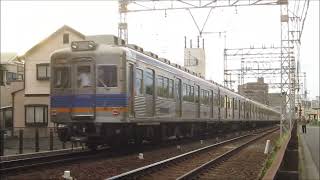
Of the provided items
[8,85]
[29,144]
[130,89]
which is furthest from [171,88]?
[8,85]

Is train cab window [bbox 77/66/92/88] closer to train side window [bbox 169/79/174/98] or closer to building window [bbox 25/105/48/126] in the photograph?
train side window [bbox 169/79/174/98]

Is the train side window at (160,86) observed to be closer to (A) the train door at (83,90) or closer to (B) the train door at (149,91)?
(B) the train door at (149,91)

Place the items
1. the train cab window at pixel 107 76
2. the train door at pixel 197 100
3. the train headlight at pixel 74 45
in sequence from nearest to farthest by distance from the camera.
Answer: the train cab window at pixel 107 76
the train headlight at pixel 74 45
the train door at pixel 197 100

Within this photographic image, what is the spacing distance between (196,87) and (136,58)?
30.9 feet

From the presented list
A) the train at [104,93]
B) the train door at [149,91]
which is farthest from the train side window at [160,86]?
the train door at [149,91]

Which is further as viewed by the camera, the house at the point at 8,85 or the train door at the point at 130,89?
the house at the point at 8,85

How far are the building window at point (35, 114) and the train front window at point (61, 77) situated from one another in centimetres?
2162

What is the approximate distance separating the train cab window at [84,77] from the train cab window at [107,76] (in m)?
0.32

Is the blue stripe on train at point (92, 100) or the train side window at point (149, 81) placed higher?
the train side window at point (149, 81)

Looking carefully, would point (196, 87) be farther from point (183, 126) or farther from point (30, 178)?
point (30, 178)

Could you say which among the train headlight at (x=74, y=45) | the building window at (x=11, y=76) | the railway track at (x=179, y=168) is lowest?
the railway track at (x=179, y=168)

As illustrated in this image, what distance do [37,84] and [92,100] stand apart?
77.6 ft

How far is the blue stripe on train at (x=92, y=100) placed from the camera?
1653 cm

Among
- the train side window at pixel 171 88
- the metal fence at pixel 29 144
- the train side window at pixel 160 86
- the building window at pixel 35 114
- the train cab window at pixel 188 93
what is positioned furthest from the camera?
the building window at pixel 35 114
